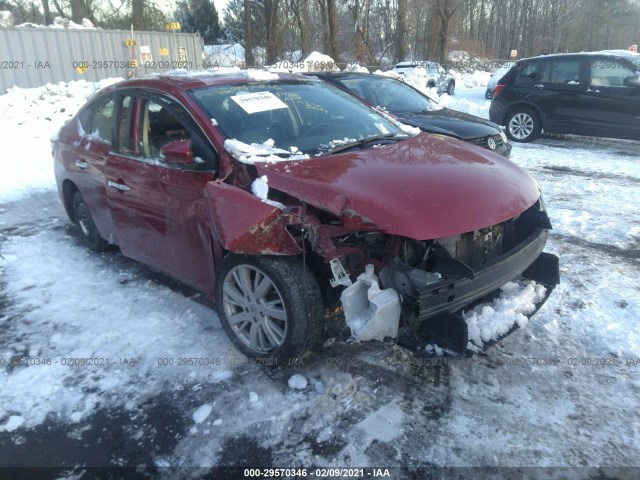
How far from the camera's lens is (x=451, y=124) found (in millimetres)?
6930

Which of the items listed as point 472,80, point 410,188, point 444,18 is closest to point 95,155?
point 410,188

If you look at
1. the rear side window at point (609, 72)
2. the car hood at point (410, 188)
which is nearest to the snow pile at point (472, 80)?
the rear side window at point (609, 72)

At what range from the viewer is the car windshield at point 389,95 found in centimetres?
777

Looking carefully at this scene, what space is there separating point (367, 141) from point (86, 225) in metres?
3.21

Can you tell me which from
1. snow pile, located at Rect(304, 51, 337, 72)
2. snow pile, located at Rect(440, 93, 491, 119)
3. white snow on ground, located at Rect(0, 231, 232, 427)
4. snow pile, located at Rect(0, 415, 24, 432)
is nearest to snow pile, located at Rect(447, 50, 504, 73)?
snow pile, located at Rect(304, 51, 337, 72)

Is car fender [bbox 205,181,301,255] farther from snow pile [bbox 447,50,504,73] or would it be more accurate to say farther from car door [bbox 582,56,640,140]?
snow pile [bbox 447,50,504,73]

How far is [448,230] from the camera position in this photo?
259 cm

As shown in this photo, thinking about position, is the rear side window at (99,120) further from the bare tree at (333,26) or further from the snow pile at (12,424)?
the bare tree at (333,26)

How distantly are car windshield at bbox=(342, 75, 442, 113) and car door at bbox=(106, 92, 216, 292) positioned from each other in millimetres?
4522

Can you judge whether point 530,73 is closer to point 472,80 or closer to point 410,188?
point 410,188

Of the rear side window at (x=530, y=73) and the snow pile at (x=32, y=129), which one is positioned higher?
the rear side window at (x=530, y=73)

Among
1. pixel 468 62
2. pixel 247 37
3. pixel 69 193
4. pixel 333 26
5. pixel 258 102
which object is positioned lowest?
pixel 69 193

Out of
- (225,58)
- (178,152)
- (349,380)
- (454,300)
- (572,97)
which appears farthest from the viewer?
(225,58)

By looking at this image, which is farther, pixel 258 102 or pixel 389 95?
pixel 389 95
